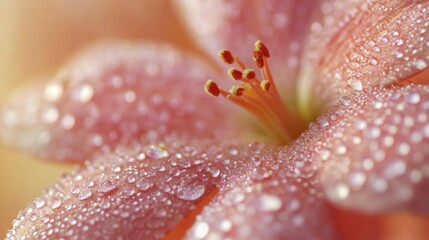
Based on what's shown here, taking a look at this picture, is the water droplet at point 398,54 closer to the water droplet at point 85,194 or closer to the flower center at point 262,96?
the flower center at point 262,96

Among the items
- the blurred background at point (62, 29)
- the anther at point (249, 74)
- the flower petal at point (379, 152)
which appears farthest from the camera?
the blurred background at point (62, 29)

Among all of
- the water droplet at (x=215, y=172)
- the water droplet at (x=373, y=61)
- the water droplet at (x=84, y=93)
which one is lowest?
the water droplet at (x=215, y=172)

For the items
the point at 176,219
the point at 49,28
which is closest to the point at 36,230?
the point at 176,219

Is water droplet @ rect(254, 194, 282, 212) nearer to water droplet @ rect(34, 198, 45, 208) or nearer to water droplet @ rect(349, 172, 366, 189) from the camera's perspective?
water droplet @ rect(349, 172, 366, 189)

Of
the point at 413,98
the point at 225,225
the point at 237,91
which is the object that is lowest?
the point at 225,225

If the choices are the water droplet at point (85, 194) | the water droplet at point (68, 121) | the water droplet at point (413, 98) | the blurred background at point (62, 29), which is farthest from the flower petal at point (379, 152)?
the blurred background at point (62, 29)

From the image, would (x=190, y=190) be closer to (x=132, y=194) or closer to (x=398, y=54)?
(x=132, y=194)

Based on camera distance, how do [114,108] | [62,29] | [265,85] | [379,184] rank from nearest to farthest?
[379,184]
[265,85]
[114,108]
[62,29]

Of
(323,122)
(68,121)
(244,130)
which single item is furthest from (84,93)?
(323,122)
